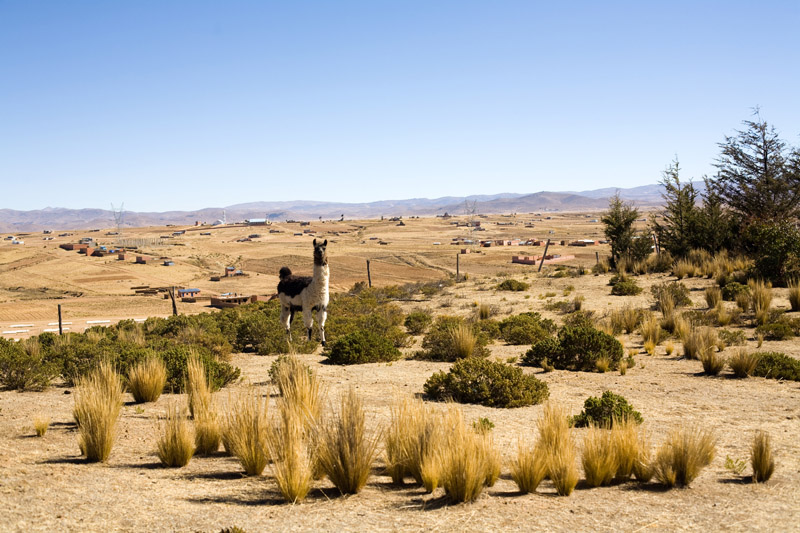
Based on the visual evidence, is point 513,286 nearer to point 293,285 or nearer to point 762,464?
point 293,285

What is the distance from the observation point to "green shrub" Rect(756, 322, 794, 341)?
1468cm

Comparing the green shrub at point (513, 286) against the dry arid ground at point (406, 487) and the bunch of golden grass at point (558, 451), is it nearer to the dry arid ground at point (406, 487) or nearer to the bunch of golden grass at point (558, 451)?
the dry arid ground at point (406, 487)

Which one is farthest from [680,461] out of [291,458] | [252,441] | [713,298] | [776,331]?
[713,298]

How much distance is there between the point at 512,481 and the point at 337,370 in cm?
675

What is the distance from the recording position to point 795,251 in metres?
20.3

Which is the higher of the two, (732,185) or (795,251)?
(732,185)

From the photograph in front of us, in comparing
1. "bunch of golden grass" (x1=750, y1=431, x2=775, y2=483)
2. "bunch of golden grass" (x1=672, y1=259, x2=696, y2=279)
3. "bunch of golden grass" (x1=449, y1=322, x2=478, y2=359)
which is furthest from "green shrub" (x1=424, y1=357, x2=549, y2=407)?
"bunch of golden grass" (x1=672, y1=259, x2=696, y2=279)

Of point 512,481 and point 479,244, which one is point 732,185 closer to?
point 512,481

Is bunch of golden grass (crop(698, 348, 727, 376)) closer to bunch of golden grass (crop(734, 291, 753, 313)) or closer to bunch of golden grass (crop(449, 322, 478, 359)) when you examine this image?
bunch of golden grass (crop(449, 322, 478, 359))

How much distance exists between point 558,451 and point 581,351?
7.30m

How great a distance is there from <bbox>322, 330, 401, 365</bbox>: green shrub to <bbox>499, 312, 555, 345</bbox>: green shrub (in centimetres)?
352

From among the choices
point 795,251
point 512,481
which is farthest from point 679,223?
point 512,481

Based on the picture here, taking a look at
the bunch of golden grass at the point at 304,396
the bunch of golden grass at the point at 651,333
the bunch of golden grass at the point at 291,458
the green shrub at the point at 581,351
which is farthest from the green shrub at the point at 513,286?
the bunch of golden grass at the point at 291,458

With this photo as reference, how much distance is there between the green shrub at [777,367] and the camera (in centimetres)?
1105
